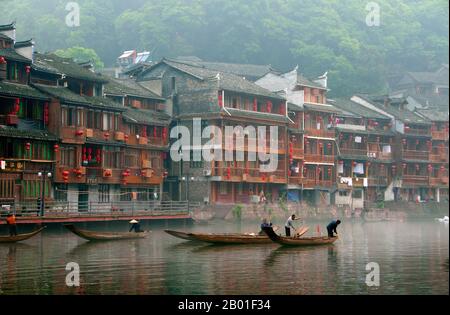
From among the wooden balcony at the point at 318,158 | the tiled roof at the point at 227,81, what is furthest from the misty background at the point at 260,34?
the tiled roof at the point at 227,81

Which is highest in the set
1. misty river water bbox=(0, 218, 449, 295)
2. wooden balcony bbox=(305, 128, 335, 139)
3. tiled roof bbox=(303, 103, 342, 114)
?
tiled roof bbox=(303, 103, 342, 114)

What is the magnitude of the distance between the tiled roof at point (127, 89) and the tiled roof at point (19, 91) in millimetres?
10679

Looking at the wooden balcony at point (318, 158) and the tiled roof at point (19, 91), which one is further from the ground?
the tiled roof at point (19, 91)

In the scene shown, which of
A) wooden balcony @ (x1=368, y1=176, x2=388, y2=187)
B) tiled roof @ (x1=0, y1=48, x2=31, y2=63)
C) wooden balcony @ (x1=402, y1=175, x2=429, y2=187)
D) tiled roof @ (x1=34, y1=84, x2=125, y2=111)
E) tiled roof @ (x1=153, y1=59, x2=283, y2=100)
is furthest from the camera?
wooden balcony @ (x1=402, y1=175, x2=429, y2=187)

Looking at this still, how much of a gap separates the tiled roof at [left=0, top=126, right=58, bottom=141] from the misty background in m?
62.7

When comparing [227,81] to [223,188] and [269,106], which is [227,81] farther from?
[223,188]

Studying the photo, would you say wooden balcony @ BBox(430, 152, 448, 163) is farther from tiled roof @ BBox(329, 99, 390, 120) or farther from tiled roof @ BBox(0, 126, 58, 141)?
tiled roof @ BBox(0, 126, 58, 141)

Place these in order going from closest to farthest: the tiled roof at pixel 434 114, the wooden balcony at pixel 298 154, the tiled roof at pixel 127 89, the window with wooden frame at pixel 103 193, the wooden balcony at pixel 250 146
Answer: the window with wooden frame at pixel 103 193, the tiled roof at pixel 127 89, the wooden balcony at pixel 250 146, the wooden balcony at pixel 298 154, the tiled roof at pixel 434 114

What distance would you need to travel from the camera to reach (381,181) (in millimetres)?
93562

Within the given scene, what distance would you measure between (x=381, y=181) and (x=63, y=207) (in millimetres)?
47779

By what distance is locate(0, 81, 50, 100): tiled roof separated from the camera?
184 ft

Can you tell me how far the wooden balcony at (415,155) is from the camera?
95.6 m

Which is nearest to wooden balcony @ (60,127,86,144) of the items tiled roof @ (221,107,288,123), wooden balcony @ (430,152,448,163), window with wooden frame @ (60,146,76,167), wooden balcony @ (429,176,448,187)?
window with wooden frame @ (60,146,76,167)

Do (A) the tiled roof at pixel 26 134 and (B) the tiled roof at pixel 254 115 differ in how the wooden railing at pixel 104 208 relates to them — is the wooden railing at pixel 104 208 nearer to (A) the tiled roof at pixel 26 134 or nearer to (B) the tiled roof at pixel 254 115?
(A) the tiled roof at pixel 26 134
